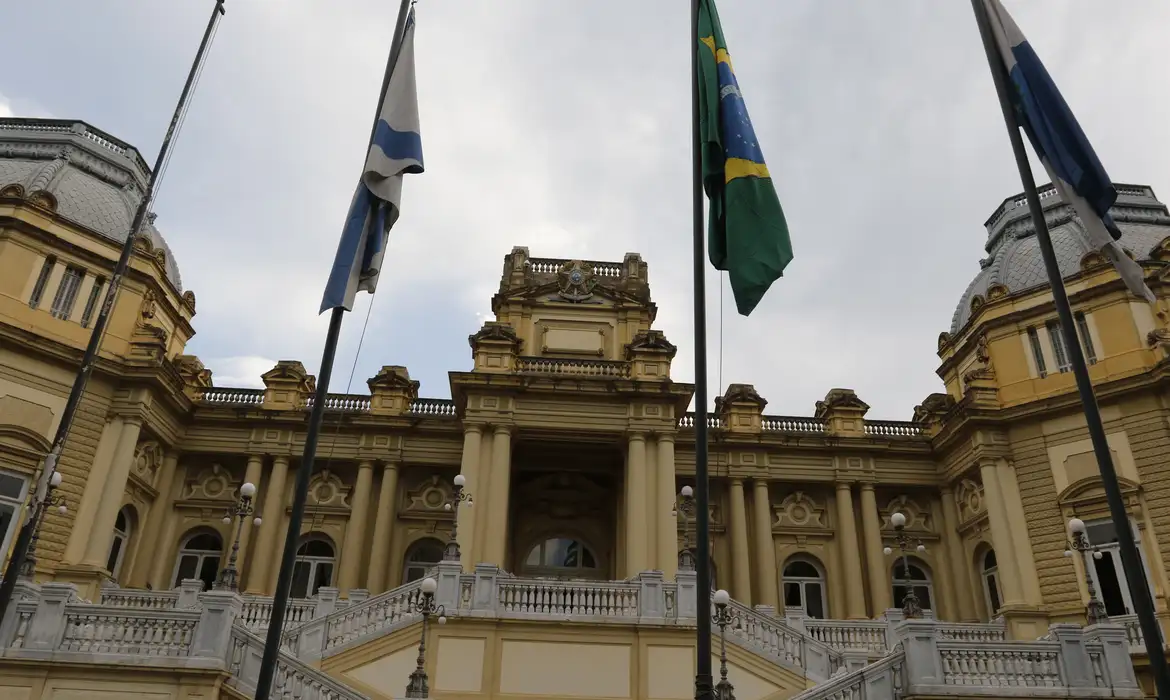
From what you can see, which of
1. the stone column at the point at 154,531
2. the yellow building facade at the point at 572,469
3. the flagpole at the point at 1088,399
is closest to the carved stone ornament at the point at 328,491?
the yellow building facade at the point at 572,469

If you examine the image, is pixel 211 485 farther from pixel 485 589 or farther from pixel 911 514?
pixel 911 514

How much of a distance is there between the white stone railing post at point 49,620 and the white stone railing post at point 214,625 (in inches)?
85.1

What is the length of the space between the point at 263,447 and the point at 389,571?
6242 millimetres

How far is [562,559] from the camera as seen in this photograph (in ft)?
89.5

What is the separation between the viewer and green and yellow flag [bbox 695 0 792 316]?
8.82 m

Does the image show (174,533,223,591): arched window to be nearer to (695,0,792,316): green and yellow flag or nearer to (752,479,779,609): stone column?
(752,479,779,609): stone column

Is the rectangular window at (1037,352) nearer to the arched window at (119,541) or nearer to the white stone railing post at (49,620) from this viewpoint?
the white stone railing post at (49,620)

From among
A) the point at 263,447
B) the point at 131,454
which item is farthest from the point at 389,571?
the point at 131,454

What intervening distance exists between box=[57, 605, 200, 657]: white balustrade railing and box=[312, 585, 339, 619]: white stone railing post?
14.9ft

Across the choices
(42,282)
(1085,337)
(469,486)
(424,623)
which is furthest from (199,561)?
(1085,337)

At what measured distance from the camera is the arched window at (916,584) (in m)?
27.1

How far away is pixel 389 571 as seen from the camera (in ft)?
86.4

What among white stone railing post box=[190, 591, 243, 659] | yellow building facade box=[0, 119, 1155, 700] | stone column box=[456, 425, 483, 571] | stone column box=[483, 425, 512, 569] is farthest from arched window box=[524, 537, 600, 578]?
white stone railing post box=[190, 591, 243, 659]

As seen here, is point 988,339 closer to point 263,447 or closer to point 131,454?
point 263,447
